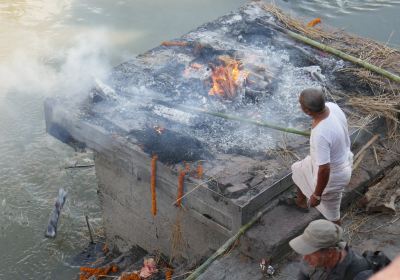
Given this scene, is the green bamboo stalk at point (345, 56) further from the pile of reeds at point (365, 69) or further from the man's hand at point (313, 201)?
the man's hand at point (313, 201)

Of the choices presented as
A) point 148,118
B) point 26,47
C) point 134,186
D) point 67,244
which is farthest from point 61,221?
point 26,47

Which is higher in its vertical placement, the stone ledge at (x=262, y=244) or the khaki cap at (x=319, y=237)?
the khaki cap at (x=319, y=237)

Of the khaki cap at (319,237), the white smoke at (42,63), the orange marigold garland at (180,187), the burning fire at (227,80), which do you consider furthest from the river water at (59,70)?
the khaki cap at (319,237)

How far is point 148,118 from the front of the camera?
7.41 metres

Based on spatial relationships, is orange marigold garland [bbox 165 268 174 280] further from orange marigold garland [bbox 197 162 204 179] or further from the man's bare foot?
the man's bare foot

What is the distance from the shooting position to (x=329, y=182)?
549 centimetres

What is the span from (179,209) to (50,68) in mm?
8669

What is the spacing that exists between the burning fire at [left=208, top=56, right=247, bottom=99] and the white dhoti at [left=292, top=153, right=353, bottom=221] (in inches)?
90.3

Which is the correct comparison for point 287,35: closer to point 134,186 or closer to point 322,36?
point 322,36

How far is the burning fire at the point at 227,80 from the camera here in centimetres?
782

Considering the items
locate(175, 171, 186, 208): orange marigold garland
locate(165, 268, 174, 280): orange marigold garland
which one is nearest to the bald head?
locate(175, 171, 186, 208): orange marigold garland

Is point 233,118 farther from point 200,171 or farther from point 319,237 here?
point 319,237

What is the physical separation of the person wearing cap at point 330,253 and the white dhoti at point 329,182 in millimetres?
1268

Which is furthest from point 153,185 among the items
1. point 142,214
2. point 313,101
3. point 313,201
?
point 313,101
